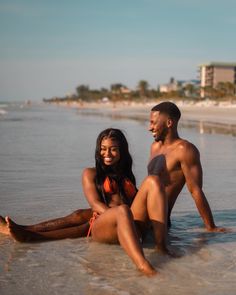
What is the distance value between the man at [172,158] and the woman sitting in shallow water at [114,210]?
437 mm

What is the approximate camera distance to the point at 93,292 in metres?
2.97

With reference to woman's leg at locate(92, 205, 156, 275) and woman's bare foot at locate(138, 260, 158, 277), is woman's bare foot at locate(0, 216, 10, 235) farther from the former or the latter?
woman's bare foot at locate(138, 260, 158, 277)

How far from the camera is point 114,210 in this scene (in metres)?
3.50

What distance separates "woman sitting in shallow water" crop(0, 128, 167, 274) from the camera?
11.2 ft

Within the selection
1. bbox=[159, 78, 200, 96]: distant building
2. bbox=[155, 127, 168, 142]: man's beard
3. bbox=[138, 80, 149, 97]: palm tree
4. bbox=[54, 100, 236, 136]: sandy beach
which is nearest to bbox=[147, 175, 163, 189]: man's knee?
bbox=[155, 127, 168, 142]: man's beard

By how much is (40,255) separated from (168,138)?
154cm

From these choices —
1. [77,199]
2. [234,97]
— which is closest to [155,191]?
[77,199]

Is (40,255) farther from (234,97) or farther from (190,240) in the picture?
(234,97)

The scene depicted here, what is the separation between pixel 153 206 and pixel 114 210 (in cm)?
29

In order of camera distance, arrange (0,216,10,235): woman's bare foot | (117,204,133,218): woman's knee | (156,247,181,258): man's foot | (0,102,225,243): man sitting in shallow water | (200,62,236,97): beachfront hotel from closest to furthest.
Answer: (117,204,133,218): woman's knee → (156,247,181,258): man's foot → (0,216,10,235): woman's bare foot → (0,102,225,243): man sitting in shallow water → (200,62,236,97): beachfront hotel

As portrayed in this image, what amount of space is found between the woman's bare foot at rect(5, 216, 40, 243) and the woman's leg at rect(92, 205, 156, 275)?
0.63 meters

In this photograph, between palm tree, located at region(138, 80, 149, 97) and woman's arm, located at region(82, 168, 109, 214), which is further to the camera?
palm tree, located at region(138, 80, 149, 97)

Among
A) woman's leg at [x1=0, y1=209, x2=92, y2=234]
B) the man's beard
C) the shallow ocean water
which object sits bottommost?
the shallow ocean water

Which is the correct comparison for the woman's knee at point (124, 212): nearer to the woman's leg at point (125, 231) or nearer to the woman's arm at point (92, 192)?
the woman's leg at point (125, 231)
